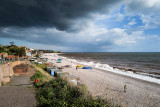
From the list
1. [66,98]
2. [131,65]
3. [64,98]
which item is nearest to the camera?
[64,98]

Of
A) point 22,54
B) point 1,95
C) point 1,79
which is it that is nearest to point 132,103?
point 1,95

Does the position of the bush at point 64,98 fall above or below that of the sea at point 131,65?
above

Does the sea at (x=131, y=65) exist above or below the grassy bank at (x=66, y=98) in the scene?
below

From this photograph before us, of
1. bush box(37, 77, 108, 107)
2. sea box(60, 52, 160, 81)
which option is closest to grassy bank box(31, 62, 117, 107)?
bush box(37, 77, 108, 107)

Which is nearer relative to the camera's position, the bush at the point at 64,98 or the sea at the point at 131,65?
the bush at the point at 64,98

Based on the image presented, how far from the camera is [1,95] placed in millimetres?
6738

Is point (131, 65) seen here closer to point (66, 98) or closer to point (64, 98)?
point (66, 98)

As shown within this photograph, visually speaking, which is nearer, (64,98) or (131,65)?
(64,98)

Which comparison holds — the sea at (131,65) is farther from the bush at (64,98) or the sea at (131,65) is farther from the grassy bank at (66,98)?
the bush at (64,98)

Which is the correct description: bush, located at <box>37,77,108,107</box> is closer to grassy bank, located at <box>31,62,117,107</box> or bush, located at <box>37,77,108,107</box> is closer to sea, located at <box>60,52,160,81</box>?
grassy bank, located at <box>31,62,117,107</box>

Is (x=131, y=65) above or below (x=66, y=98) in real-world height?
below

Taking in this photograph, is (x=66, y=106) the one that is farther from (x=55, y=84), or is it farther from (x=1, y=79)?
(x=1, y=79)

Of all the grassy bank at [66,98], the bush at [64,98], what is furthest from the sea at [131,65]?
the bush at [64,98]

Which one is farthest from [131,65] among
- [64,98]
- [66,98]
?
[64,98]
